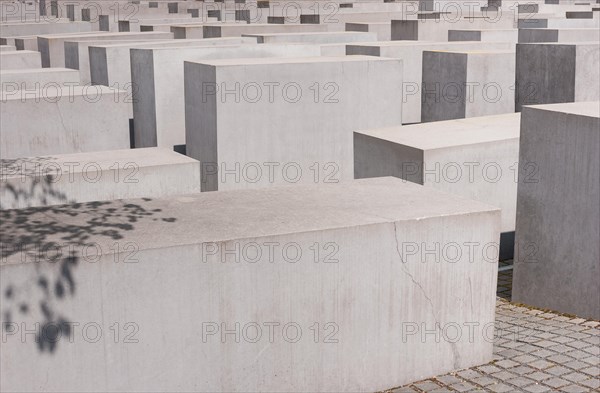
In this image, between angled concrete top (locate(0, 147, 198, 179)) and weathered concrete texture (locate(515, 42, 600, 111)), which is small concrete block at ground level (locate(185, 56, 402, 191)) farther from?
weathered concrete texture (locate(515, 42, 600, 111))

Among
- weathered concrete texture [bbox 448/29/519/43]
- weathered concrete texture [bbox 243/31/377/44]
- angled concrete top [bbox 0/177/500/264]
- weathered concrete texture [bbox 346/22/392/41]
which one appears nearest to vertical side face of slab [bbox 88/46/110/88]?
weathered concrete texture [bbox 243/31/377/44]

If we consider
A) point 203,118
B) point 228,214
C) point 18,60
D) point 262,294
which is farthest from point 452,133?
point 18,60

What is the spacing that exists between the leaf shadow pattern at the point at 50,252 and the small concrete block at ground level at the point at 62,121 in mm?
6155

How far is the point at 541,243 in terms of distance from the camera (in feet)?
28.0

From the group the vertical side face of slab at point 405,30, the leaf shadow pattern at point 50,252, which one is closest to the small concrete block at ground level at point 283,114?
the leaf shadow pattern at point 50,252

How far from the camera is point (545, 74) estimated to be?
1223 cm

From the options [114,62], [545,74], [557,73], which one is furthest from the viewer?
[114,62]

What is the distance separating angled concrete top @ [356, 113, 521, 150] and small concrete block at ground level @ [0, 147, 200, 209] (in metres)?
2.40

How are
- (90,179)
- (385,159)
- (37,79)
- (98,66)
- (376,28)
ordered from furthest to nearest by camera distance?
(376,28), (98,66), (37,79), (385,159), (90,179)

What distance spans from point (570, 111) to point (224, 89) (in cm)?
553

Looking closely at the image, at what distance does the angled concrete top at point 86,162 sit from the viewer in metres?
9.44

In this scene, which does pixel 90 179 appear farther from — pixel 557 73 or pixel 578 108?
pixel 557 73

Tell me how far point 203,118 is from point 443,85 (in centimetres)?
482

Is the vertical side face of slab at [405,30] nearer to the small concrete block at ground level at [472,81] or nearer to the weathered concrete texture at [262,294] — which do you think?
the small concrete block at ground level at [472,81]
